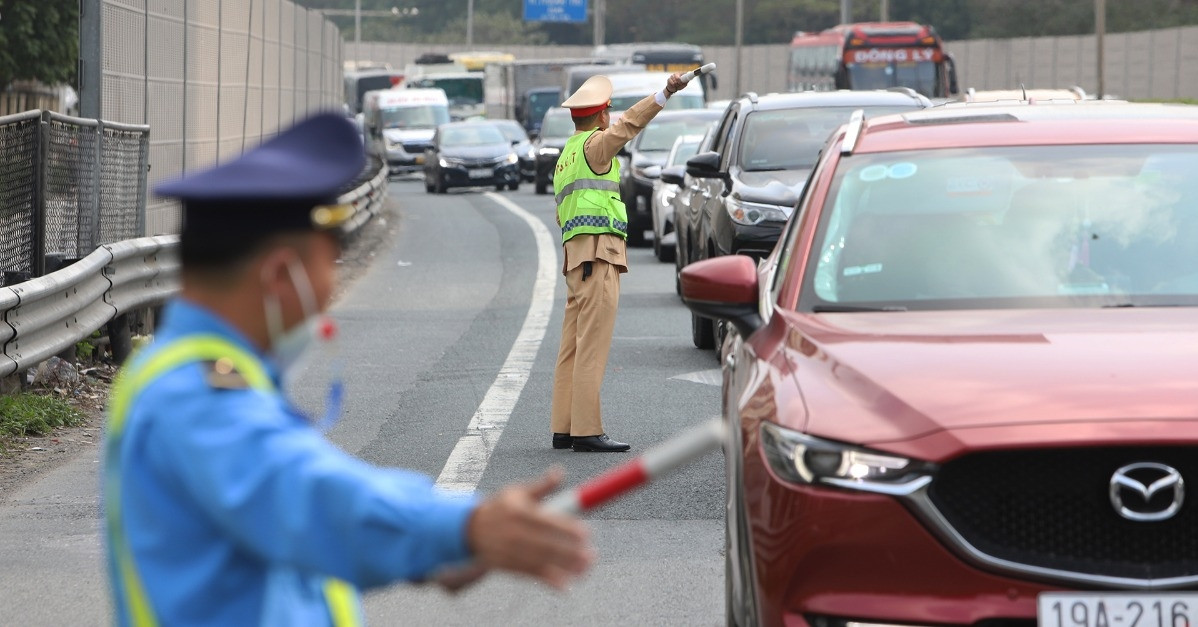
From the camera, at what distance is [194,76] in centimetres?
1848

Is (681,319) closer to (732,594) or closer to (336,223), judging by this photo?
(732,594)

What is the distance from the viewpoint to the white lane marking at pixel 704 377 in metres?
11.9

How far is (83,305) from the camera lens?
11570mm

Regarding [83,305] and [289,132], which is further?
[83,305]

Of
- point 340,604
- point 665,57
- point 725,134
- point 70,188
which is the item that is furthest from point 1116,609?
point 665,57

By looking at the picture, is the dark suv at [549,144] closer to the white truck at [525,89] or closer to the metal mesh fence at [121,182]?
the white truck at [525,89]

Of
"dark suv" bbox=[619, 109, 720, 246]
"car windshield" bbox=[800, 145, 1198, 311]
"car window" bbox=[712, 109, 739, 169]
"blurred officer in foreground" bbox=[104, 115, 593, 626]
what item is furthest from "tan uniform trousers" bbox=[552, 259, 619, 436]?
"dark suv" bbox=[619, 109, 720, 246]

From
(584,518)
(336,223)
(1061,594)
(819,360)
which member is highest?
(336,223)

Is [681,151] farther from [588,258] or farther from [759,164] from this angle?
[588,258]

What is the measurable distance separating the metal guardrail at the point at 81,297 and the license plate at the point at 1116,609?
5.45 metres

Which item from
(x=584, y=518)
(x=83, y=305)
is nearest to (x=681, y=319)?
(x=83, y=305)

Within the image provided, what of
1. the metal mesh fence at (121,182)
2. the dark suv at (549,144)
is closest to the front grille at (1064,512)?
the metal mesh fence at (121,182)

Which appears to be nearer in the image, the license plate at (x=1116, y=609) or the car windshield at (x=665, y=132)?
the license plate at (x=1116, y=609)

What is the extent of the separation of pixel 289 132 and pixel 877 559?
2.10 metres
